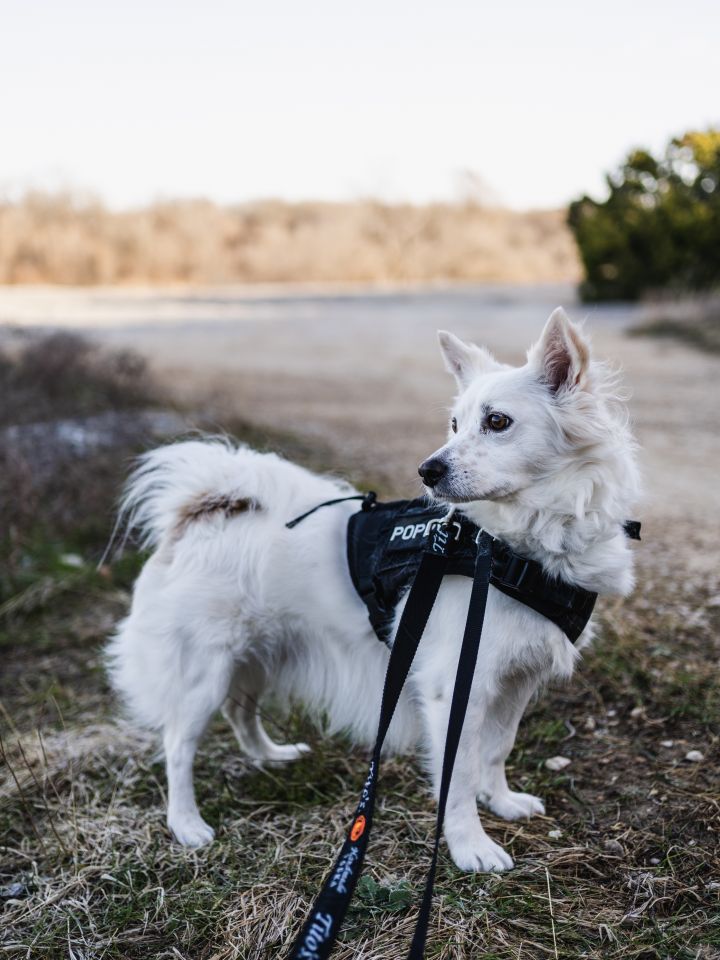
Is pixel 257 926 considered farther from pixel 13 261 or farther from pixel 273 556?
pixel 13 261

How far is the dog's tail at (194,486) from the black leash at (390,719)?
0.91 ft

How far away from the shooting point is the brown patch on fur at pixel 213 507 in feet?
9.75

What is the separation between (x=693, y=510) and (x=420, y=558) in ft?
12.9

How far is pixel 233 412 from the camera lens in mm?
8883

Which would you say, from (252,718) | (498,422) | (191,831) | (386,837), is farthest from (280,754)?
(498,422)

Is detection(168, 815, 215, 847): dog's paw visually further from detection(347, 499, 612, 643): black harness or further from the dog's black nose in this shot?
the dog's black nose

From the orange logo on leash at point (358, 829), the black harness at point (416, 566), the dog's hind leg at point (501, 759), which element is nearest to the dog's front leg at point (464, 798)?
the dog's hind leg at point (501, 759)

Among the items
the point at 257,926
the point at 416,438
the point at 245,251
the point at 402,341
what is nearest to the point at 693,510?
the point at 416,438

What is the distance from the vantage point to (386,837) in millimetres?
2785

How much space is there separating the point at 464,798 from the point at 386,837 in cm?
35

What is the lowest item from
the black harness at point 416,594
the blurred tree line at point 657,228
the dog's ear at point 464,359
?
the black harness at point 416,594

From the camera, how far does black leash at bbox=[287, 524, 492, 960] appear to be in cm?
167

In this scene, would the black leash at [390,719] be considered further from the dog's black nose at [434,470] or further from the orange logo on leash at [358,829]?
the dog's black nose at [434,470]

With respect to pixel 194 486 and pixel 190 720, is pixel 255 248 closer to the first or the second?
pixel 194 486
